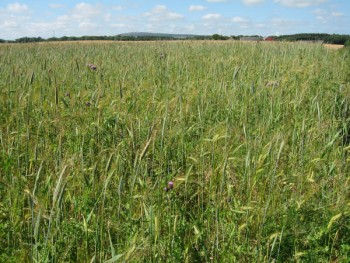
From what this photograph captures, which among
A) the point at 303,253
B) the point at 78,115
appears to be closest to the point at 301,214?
the point at 303,253

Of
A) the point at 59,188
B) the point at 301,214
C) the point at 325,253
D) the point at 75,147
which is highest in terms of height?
the point at 59,188

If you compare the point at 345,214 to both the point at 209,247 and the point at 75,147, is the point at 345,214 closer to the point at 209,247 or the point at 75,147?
the point at 209,247

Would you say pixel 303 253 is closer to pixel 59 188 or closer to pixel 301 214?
pixel 301 214

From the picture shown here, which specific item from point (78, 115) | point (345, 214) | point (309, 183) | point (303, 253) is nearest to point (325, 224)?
point (345, 214)

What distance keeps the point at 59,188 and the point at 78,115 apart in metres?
1.73

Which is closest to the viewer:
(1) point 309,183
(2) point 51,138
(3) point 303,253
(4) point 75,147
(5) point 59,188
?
(5) point 59,188

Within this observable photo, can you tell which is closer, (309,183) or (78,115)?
(309,183)

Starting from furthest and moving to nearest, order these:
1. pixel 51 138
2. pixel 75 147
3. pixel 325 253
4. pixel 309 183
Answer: pixel 51 138 < pixel 75 147 < pixel 309 183 < pixel 325 253

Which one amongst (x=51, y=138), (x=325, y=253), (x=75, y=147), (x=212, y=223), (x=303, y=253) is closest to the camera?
(x=303, y=253)

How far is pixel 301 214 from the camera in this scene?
1.59 metres

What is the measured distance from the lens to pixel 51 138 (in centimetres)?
248

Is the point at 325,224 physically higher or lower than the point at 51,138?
lower

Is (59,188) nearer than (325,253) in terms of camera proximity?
Yes

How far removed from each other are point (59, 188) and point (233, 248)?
2.72 ft
